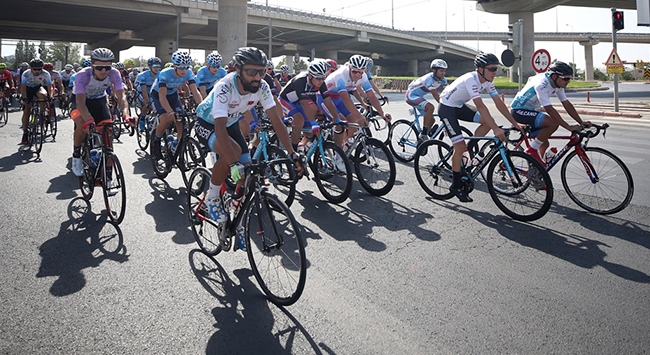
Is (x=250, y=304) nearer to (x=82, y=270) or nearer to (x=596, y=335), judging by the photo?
(x=82, y=270)

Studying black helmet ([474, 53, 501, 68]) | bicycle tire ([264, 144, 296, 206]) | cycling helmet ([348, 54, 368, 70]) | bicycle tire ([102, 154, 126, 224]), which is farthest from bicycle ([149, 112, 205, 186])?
black helmet ([474, 53, 501, 68])

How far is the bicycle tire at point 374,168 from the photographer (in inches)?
293

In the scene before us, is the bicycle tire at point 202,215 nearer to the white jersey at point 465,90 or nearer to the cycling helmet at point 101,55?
the cycling helmet at point 101,55

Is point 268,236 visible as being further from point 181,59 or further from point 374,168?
point 181,59

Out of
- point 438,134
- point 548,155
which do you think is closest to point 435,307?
point 548,155

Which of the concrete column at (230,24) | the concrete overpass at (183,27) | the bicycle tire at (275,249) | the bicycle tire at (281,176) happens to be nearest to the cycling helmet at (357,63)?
the bicycle tire at (281,176)

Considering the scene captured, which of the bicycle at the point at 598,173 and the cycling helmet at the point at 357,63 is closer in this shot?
the bicycle at the point at 598,173

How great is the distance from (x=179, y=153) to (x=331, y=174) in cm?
267

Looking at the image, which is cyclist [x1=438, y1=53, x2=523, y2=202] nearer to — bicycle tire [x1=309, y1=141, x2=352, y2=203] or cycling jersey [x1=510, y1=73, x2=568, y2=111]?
cycling jersey [x1=510, y1=73, x2=568, y2=111]

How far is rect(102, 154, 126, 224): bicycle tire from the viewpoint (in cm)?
619

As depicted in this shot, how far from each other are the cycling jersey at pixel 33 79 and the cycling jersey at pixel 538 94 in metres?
11.4

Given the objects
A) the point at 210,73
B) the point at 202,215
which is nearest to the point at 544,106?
the point at 202,215

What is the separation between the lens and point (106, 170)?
251 inches

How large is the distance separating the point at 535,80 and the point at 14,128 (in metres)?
16.4
